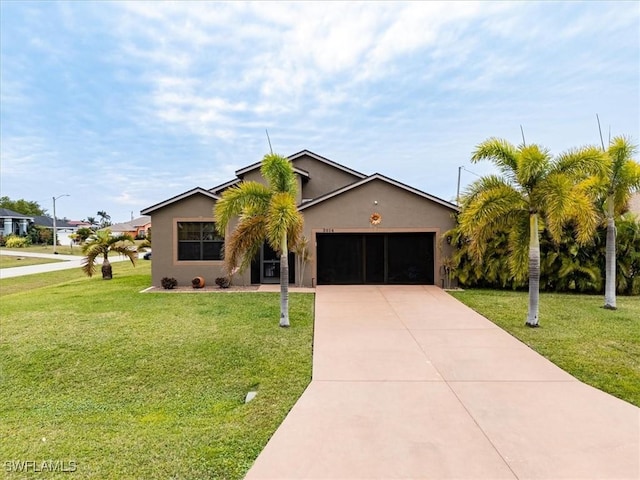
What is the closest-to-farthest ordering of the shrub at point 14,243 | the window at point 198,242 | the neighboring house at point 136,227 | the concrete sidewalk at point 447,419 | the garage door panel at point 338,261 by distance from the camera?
the concrete sidewalk at point 447,419 < the window at point 198,242 < the garage door panel at point 338,261 < the shrub at point 14,243 < the neighboring house at point 136,227

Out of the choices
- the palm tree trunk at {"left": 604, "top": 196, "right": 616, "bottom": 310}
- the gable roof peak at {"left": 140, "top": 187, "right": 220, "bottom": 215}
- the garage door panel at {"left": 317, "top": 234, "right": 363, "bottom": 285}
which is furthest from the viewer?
the garage door panel at {"left": 317, "top": 234, "right": 363, "bottom": 285}

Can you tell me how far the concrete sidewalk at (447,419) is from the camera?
3.51 meters

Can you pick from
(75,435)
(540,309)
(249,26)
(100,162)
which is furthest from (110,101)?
(540,309)

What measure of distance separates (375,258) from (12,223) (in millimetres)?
71404

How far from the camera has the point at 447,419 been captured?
442 cm

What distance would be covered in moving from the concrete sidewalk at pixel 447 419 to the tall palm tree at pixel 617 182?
5.42 metres

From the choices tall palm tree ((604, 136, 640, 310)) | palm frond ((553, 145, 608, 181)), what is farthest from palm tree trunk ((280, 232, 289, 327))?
tall palm tree ((604, 136, 640, 310))

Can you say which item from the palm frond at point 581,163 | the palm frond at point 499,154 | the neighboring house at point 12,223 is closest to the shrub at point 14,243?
the neighboring house at point 12,223

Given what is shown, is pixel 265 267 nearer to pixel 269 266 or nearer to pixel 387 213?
pixel 269 266

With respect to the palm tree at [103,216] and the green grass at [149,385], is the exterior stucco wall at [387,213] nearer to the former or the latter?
the green grass at [149,385]

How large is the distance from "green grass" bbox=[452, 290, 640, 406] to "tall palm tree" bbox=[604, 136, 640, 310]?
3.75ft

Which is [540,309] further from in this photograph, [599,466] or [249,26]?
[249,26]

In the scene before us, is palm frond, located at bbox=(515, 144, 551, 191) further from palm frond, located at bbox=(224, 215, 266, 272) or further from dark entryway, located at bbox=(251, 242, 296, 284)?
dark entryway, located at bbox=(251, 242, 296, 284)

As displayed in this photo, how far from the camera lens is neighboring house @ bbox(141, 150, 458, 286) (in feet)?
48.4
